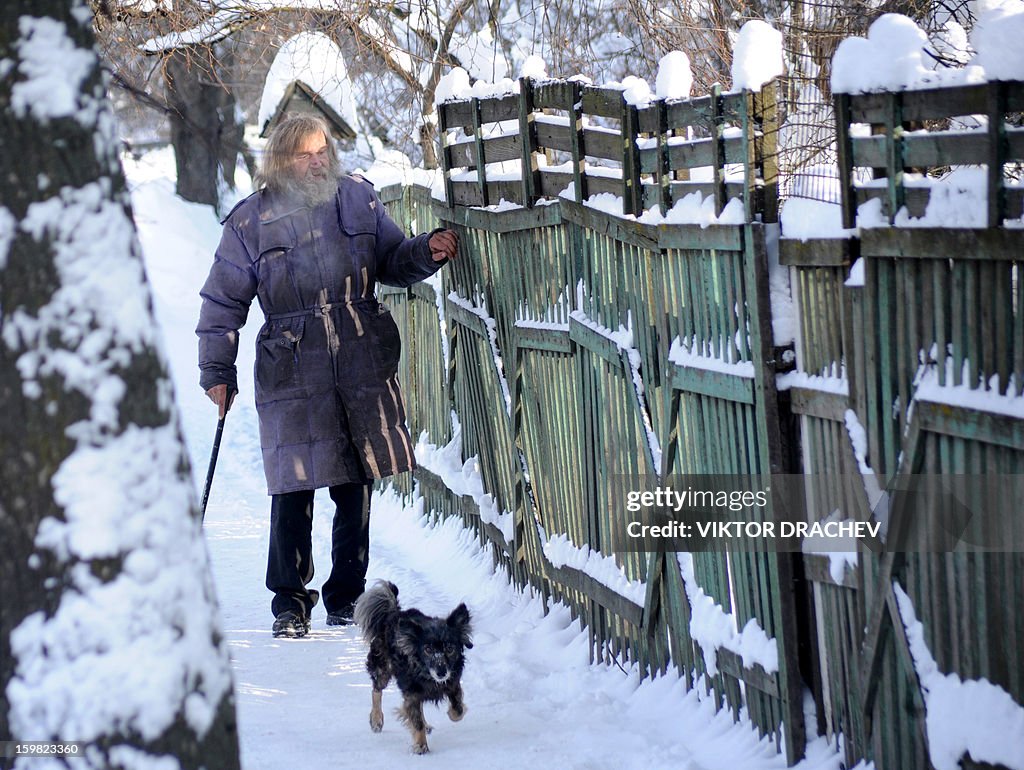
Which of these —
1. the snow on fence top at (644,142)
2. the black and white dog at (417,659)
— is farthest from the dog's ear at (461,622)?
the snow on fence top at (644,142)

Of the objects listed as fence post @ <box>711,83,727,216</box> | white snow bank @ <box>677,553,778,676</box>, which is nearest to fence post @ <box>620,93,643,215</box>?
fence post @ <box>711,83,727,216</box>

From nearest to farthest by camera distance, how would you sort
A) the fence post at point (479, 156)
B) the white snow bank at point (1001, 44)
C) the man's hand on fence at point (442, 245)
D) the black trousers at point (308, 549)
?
the white snow bank at point (1001, 44) → the black trousers at point (308, 549) → the man's hand on fence at point (442, 245) → the fence post at point (479, 156)

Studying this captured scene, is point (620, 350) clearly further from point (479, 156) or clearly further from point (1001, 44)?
point (1001, 44)

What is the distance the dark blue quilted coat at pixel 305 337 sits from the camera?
A: 611 cm

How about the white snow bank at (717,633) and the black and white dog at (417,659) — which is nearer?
the white snow bank at (717,633)

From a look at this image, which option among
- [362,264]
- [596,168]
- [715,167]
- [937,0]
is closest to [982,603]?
[715,167]

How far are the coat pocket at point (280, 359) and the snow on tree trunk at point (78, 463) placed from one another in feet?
11.7

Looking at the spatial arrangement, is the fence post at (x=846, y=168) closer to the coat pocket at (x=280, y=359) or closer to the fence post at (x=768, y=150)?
the fence post at (x=768, y=150)

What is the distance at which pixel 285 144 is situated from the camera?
6.05 meters

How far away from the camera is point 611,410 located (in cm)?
521

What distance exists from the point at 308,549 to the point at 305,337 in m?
1.06

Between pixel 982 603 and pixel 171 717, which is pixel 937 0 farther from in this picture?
pixel 171 717

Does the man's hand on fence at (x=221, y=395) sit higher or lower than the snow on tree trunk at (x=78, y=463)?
lower

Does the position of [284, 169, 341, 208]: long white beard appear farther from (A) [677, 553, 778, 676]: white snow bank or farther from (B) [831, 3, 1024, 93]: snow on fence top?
(B) [831, 3, 1024, 93]: snow on fence top
